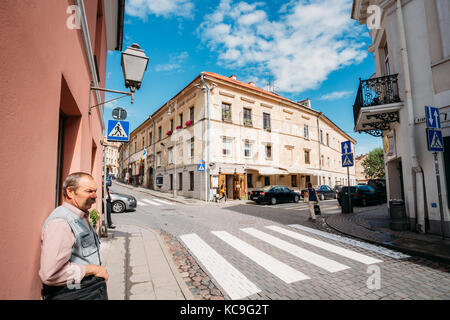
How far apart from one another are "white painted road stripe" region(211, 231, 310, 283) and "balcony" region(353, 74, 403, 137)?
642 cm

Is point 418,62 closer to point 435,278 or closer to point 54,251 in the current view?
point 435,278

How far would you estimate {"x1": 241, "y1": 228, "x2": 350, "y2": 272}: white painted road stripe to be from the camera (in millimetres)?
4617

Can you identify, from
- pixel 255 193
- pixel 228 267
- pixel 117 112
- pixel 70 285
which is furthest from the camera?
pixel 255 193

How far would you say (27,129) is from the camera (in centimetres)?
166

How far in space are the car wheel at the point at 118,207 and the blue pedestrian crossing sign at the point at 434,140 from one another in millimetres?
12873

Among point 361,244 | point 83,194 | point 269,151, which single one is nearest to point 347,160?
point 361,244

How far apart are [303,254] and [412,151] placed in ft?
17.0

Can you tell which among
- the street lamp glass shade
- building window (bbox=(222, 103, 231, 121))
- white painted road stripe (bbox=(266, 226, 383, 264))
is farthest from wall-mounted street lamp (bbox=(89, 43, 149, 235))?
building window (bbox=(222, 103, 231, 121))

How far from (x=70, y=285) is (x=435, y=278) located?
5557 mm

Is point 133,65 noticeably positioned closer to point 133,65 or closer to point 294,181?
point 133,65

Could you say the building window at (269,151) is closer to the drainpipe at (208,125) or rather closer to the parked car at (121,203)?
the drainpipe at (208,125)

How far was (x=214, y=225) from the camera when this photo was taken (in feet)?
28.8

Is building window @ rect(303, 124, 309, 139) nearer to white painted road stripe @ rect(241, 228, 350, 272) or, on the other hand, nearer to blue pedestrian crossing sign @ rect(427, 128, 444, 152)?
blue pedestrian crossing sign @ rect(427, 128, 444, 152)

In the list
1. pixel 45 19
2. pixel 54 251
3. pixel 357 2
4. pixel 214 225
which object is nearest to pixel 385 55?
pixel 357 2
